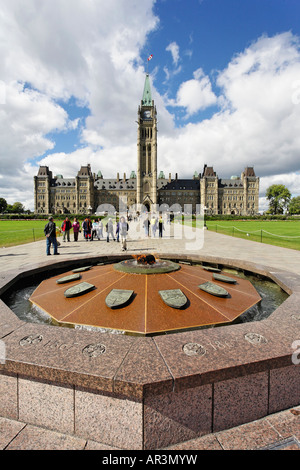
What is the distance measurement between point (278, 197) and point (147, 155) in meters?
56.8

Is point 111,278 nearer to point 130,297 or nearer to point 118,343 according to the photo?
point 130,297

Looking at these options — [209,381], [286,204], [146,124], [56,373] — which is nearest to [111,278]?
[56,373]

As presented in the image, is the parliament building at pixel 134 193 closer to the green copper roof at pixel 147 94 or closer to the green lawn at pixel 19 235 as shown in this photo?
the green copper roof at pixel 147 94

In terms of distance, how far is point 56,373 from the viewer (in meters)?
2.02

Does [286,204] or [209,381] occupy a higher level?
[286,204]

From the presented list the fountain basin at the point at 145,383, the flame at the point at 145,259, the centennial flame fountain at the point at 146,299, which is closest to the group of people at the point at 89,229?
the centennial flame fountain at the point at 146,299

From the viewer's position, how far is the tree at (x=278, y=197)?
9437 cm

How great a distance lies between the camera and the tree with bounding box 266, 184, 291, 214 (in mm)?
94369

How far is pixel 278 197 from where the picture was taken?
94.3 m

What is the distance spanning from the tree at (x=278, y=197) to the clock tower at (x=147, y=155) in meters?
50.4

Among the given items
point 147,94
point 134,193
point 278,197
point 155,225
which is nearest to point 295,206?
point 278,197

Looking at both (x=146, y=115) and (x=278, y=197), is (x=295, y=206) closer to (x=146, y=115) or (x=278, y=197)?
(x=278, y=197)
